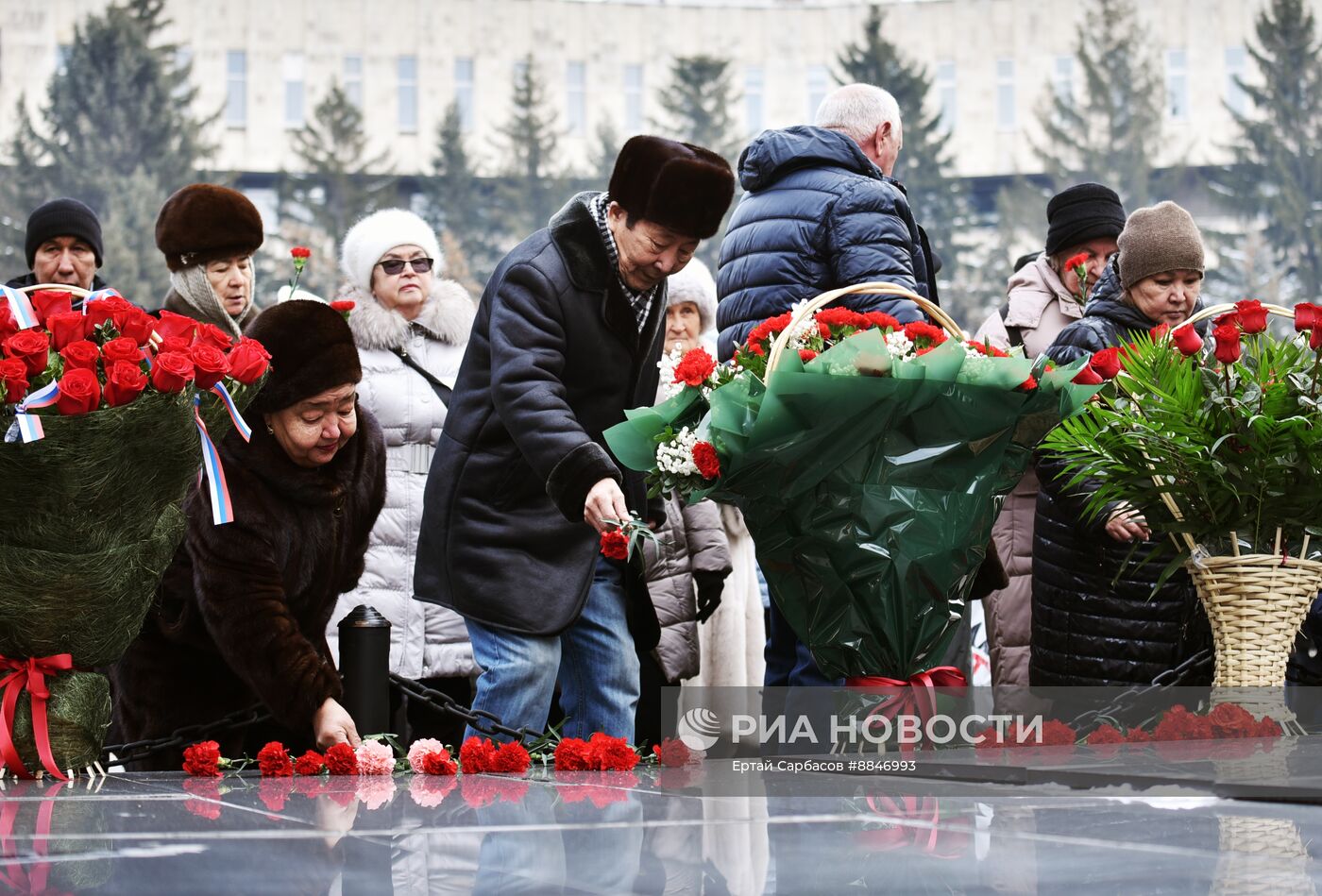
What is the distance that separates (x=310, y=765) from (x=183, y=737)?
0.45m

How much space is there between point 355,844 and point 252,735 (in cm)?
164

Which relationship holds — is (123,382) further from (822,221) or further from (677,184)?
(822,221)

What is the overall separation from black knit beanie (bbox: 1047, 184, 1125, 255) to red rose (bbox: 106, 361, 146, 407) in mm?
3627

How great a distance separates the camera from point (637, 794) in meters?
2.91

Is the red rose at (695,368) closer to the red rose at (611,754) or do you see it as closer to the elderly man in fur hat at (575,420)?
the elderly man in fur hat at (575,420)

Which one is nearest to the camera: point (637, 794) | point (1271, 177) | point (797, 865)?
point (797, 865)

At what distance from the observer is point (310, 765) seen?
11.1 ft

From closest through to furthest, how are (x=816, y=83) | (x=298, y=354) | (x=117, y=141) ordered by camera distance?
(x=298, y=354), (x=117, y=141), (x=816, y=83)

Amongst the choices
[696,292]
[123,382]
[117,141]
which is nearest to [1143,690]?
[123,382]

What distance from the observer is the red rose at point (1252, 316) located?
11.8ft

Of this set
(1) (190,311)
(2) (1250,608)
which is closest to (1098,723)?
(2) (1250,608)

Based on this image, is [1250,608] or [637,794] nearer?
[637,794]

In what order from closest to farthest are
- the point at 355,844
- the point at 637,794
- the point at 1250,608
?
the point at 355,844
the point at 637,794
the point at 1250,608

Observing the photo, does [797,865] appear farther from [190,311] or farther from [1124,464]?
[190,311]
